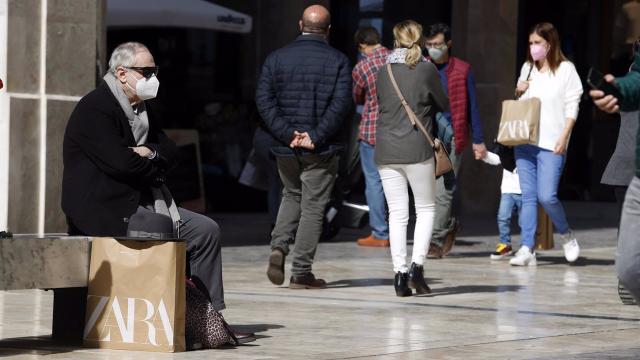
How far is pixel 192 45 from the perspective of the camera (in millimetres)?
20547

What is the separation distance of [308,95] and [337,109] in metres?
0.22

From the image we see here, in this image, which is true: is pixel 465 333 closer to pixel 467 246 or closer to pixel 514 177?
pixel 514 177

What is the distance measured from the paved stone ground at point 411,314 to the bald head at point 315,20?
5.64 ft

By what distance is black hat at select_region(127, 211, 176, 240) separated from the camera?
746 centimetres

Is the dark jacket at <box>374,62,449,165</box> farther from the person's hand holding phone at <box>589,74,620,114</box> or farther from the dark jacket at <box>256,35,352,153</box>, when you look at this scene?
the person's hand holding phone at <box>589,74,620,114</box>

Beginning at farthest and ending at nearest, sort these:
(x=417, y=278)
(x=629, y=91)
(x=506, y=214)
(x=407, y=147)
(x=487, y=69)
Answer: (x=487, y=69) → (x=506, y=214) → (x=417, y=278) → (x=407, y=147) → (x=629, y=91)

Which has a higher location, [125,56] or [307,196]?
[125,56]

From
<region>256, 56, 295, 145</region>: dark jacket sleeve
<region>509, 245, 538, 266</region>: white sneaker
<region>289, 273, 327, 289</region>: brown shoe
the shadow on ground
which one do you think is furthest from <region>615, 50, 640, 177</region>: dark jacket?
<region>509, 245, 538, 266</region>: white sneaker

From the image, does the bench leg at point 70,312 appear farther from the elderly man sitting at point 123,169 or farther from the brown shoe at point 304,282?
the brown shoe at point 304,282

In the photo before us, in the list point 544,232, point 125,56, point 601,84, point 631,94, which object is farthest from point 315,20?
point 601,84

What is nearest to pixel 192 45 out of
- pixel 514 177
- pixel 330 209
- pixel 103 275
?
pixel 330 209

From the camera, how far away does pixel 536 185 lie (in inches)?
498

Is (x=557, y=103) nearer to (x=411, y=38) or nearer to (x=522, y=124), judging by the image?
(x=522, y=124)

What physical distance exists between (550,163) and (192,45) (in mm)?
8952
